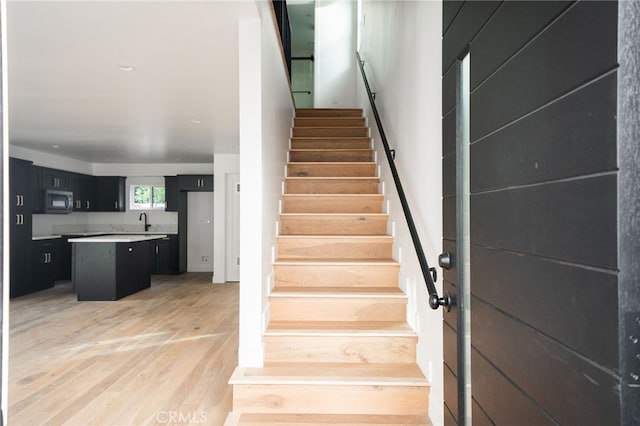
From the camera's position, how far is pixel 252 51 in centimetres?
229

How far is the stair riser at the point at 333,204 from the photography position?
3.64 meters

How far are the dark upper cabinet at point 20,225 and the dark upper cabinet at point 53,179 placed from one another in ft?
1.45

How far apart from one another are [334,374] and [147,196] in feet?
26.7

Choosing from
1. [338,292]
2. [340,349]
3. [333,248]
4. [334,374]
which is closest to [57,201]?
[333,248]

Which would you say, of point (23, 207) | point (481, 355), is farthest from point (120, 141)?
point (481, 355)

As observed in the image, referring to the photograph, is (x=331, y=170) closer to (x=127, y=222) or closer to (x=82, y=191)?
(x=82, y=191)

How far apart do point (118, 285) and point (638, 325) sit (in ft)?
21.4

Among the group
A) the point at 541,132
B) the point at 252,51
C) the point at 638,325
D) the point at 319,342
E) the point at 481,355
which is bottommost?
the point at 319,342

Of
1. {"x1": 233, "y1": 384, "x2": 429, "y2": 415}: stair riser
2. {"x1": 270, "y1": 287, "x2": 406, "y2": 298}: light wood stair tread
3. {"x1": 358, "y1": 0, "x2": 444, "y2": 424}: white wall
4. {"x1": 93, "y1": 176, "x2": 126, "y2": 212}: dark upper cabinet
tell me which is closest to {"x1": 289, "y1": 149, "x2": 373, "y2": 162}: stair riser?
{"x1": 358, "y1": 0, "x2": 444, "y2": 424}: white wall

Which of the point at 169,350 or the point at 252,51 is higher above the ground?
the point at 252,51

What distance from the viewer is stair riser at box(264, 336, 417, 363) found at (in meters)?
2.27

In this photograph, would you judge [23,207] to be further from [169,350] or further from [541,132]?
[541,132]

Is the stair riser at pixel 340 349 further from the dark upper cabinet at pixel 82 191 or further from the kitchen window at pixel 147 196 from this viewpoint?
the kitchen window at pixel 147 196

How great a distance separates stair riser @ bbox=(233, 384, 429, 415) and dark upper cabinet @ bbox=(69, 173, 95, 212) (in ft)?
25.0
